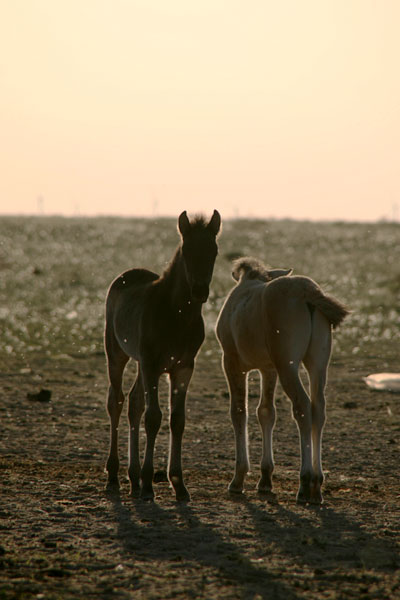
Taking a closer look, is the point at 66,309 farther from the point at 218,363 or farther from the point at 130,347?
the point at 130,347

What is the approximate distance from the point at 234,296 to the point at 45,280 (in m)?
31.7

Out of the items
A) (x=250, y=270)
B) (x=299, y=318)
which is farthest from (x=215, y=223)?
(x=250, y=270)

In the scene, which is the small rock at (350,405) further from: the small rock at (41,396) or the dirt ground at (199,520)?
the small rock at (41,396)

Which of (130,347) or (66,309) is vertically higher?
(130,347)

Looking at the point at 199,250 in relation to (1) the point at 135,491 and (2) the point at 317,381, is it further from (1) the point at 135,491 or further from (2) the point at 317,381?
(1) the point at 135,491

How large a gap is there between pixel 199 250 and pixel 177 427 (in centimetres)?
192

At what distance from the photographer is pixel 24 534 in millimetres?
7305

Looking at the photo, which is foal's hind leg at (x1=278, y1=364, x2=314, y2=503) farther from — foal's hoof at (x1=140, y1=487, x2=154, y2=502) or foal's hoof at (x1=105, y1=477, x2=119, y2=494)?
foal's hoof at (x1=105, y1=477, x2=119, y2=494)

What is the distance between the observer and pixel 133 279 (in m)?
10.6

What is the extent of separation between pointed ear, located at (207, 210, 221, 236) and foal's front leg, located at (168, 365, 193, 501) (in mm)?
1496

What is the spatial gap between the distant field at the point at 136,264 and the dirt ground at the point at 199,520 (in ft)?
29.5

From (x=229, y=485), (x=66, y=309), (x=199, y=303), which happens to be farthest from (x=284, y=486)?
(x=66, y=309)

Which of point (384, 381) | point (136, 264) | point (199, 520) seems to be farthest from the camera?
point (136, 264)

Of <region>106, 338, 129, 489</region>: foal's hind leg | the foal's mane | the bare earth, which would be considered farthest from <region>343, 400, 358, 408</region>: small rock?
<region>106, 338, 129, 489</region>: foal's hind leg
